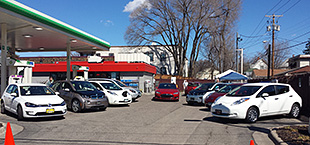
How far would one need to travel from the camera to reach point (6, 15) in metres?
12.8

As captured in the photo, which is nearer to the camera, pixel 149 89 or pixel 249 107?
pixel 249 107

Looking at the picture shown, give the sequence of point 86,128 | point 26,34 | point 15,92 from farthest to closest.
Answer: point 26,34, point 15,92, point 86,128

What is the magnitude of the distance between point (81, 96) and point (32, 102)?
2991 mm

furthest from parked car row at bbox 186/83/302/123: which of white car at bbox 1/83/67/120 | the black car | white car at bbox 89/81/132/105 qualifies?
white car at bbox 89/81/132/105

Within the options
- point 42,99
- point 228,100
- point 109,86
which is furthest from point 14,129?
point 109,86

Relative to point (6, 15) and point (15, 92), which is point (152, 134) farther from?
point (6, 15)

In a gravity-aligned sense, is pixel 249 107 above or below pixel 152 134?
above

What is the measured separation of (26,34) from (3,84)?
13.8 feet

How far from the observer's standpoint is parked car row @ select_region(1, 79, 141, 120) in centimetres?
995

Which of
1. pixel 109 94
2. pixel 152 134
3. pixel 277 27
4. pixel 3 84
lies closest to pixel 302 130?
pixel 152 134

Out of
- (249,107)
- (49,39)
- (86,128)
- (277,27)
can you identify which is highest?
(277,27)

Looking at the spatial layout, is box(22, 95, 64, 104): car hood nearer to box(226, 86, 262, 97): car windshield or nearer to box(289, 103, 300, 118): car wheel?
box(226, 86, 262, 97): car windshield

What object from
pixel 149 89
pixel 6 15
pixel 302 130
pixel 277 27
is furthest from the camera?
pixel 277 27

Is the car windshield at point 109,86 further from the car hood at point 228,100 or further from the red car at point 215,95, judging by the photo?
the car hood at point 228,100
